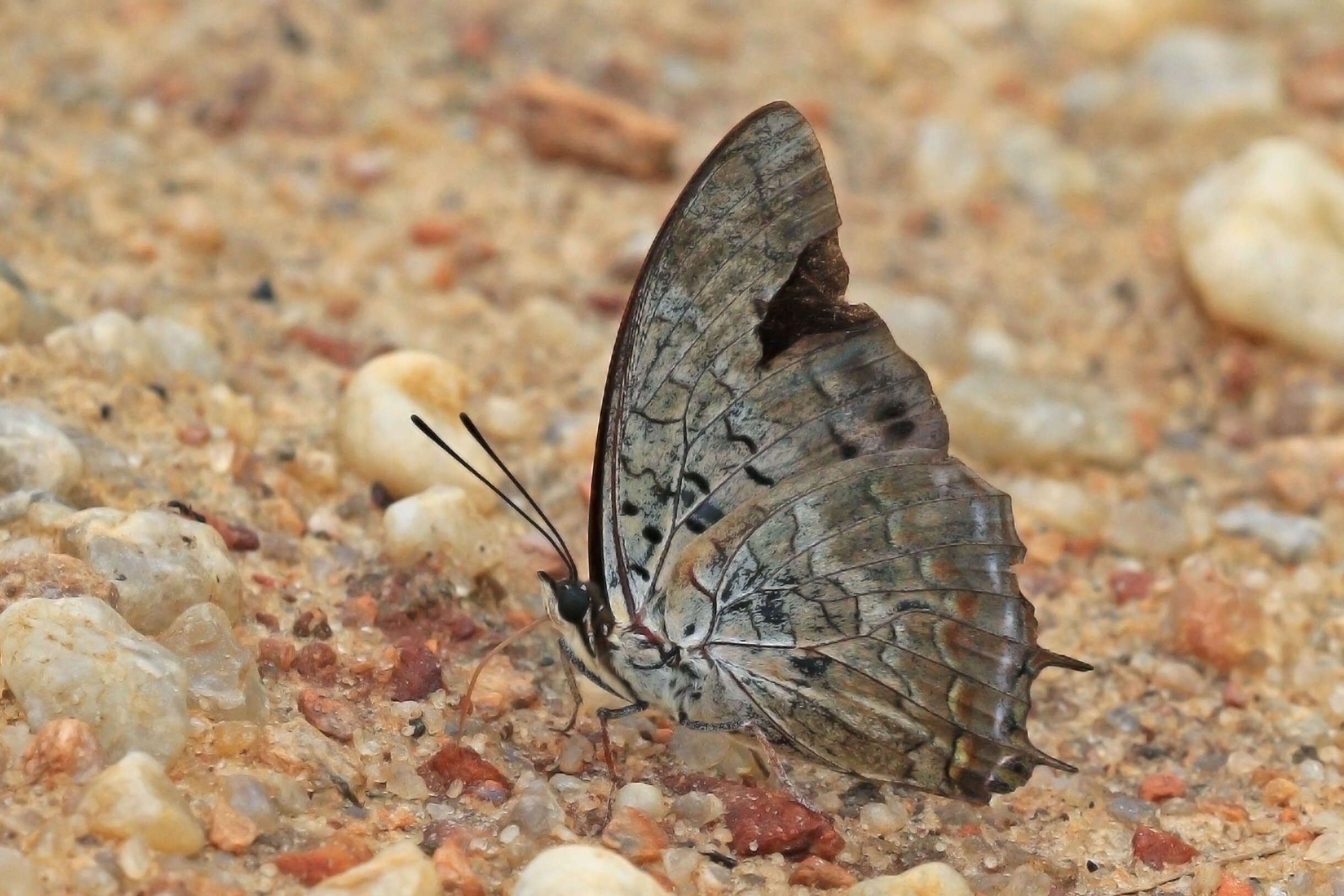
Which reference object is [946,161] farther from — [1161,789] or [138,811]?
[138,811]

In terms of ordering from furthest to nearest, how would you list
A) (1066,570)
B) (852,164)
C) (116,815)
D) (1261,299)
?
1. (852,164)
2. (1261,299)
3. (1066,570)
4. (116,815)

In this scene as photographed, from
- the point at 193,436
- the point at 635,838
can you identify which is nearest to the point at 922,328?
the point at 193,436

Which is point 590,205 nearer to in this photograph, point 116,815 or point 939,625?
point 939,625

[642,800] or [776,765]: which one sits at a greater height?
[776,765]

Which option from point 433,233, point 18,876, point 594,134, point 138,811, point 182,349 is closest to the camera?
point 18,876

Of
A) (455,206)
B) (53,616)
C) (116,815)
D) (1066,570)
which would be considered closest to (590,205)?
(455,206)
